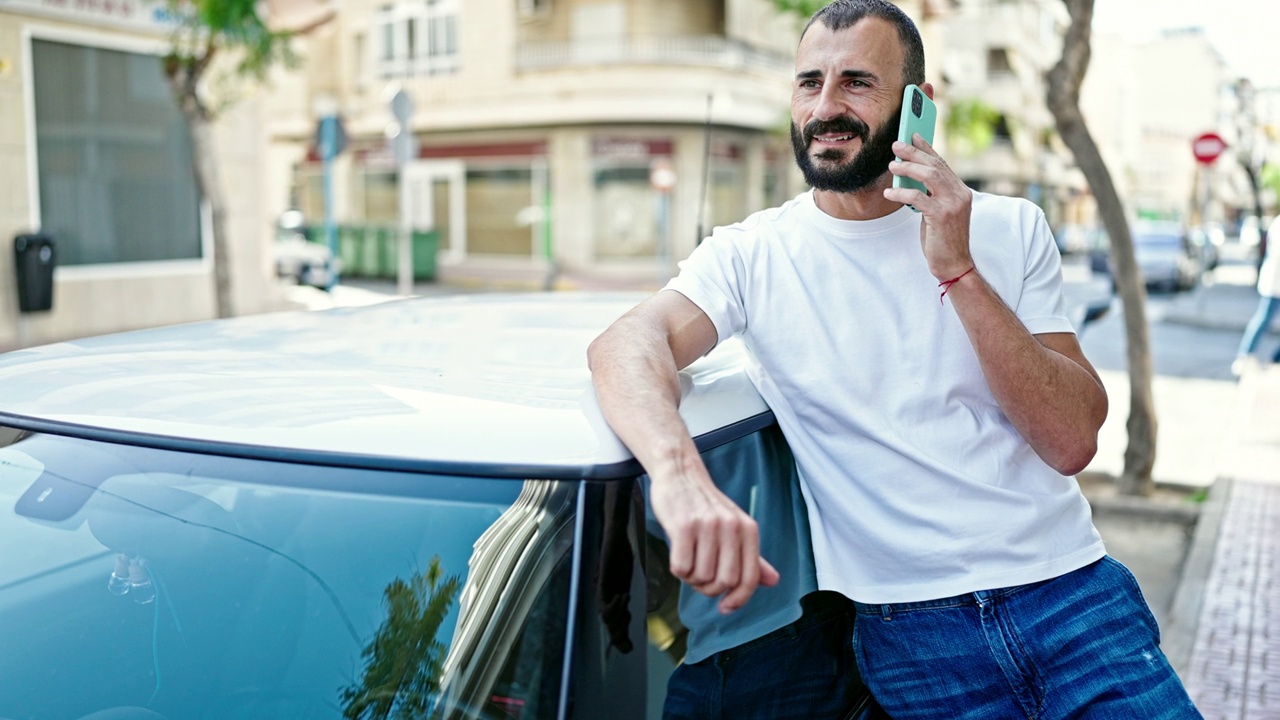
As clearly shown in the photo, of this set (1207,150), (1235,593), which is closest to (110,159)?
(1235,593)

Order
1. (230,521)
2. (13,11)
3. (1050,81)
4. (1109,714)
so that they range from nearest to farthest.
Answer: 1. (230,521)
2. (1109,714)
3. (1050,81)
4. (13,11)

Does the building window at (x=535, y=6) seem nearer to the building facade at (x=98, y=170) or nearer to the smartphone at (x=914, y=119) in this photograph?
the building facade at (x=98, y=170)

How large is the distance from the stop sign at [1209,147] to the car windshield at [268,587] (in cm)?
1942

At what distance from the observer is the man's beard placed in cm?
211

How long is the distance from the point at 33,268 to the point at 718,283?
12548mm

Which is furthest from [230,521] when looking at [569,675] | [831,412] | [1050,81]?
[1050,81]

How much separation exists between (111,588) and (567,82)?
28.8 meters

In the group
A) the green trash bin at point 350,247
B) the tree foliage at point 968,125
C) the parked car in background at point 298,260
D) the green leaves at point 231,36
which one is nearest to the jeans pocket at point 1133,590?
the green leaves at point 231,36

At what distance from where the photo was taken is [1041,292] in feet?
6.88

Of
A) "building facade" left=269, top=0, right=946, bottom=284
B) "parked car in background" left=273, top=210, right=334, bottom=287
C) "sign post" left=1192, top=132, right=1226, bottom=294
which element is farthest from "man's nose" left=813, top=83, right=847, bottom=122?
"building facade" left=269, top=0, right=946, bottom=284

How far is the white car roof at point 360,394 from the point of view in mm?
1585

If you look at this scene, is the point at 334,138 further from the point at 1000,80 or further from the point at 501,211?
the point at 1000,80

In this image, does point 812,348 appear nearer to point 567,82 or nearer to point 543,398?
point 543,398

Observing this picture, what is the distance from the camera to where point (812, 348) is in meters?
2.04
